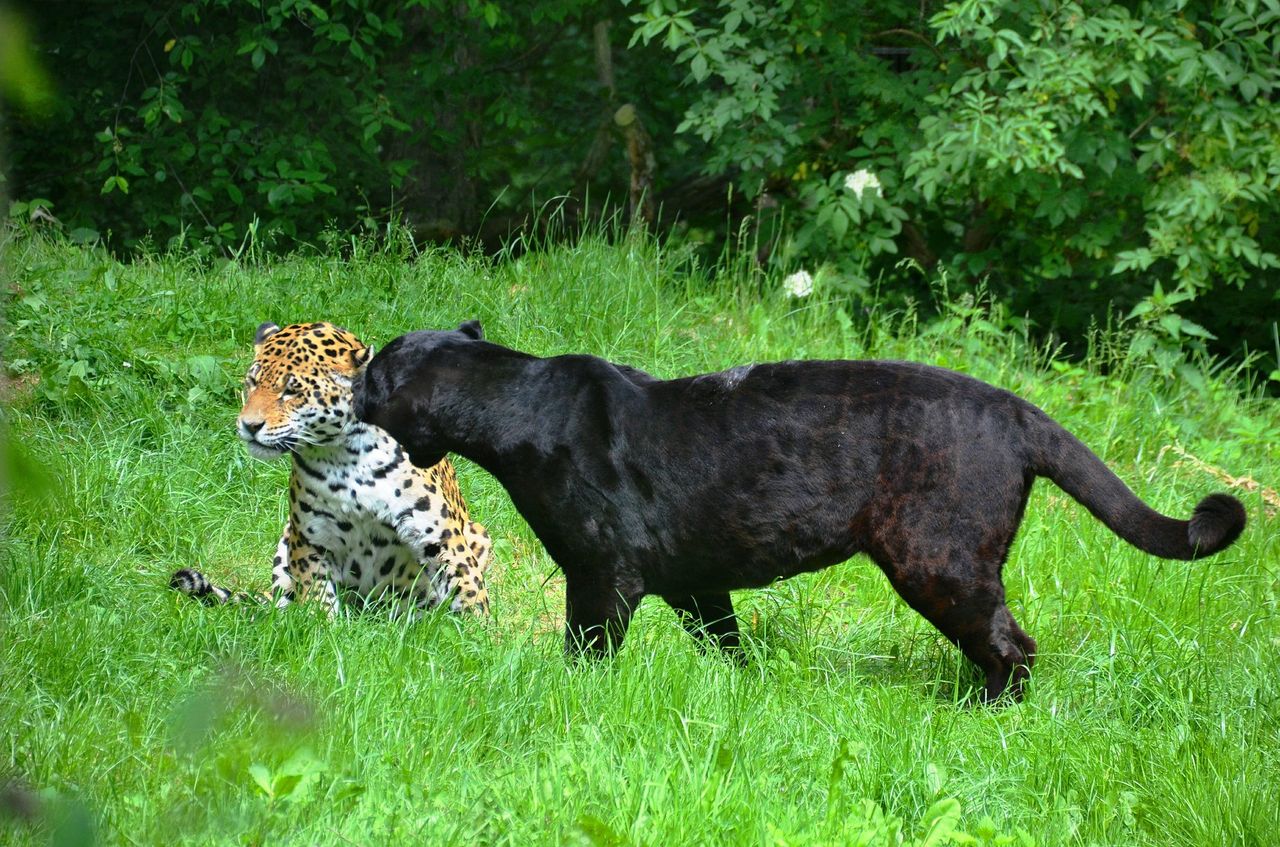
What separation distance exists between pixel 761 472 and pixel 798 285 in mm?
4416

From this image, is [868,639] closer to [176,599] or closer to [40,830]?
[176,599]

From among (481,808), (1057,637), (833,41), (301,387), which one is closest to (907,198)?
(833,41)

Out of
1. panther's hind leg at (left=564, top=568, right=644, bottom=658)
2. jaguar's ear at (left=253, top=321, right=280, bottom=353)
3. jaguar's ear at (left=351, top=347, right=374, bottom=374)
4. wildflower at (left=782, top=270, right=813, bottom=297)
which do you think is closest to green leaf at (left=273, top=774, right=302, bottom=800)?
panther's hind leg at (left=564, top=568, right=644, bottom=658)

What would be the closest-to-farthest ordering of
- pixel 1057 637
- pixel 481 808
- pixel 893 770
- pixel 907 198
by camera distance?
pixel 481 808, pixel 893 770, pixel 1057 637, pixel 907 198

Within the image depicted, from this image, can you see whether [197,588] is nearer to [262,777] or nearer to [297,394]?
[297,394]

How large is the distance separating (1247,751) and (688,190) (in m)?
8.67

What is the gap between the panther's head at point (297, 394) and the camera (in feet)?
16.1

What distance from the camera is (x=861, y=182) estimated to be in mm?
8828

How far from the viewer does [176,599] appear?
A: 5.08m

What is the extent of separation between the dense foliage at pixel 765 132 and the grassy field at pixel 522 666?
1.54 m

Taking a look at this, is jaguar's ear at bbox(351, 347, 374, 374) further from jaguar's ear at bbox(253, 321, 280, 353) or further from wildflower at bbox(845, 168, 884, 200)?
wildflower at bbox(845, 168, 884, 200)

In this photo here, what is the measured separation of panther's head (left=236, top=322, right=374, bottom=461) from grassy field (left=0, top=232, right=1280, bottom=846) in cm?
65

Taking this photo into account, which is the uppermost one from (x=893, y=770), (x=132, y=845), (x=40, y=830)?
(x=40, y=830)

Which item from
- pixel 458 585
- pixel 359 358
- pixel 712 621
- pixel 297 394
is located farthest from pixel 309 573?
pixel 712 621
